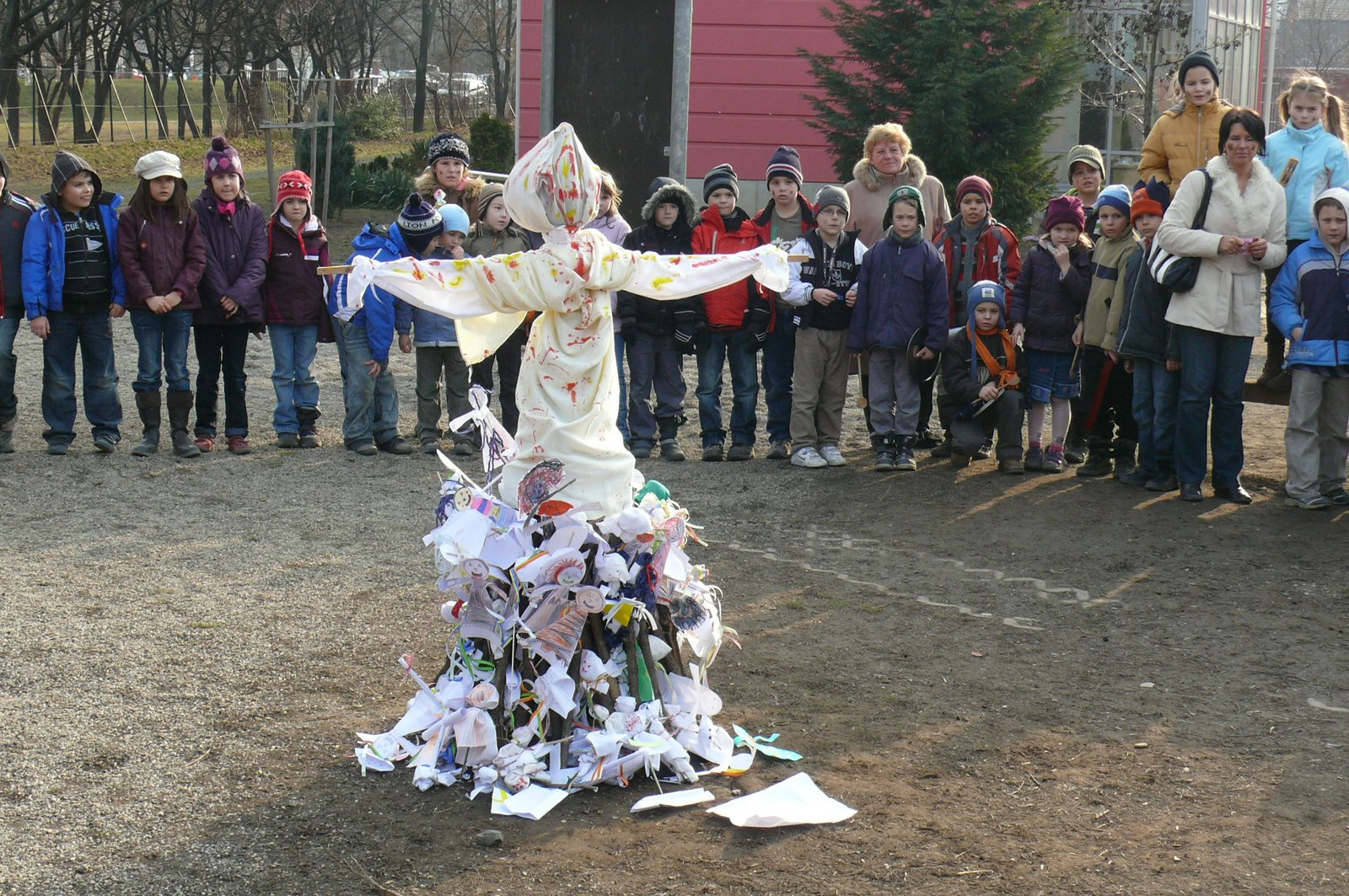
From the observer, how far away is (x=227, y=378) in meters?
9.00

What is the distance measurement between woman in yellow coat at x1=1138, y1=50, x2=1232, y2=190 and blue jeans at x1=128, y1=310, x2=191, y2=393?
586 centimetres

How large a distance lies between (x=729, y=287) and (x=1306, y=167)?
3.30 metres

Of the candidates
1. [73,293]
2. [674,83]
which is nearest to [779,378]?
[73,293]

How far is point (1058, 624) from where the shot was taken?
6.07 meters

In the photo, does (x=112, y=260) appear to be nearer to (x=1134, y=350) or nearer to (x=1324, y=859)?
(x=1134, y=350)

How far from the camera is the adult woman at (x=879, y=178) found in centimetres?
900

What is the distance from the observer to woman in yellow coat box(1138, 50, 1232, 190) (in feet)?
26.7

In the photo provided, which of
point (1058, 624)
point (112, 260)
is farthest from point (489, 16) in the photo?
point (1058, 624)

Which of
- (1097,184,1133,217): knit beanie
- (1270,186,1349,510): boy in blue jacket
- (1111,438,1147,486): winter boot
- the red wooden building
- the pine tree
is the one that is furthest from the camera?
the red wooden building

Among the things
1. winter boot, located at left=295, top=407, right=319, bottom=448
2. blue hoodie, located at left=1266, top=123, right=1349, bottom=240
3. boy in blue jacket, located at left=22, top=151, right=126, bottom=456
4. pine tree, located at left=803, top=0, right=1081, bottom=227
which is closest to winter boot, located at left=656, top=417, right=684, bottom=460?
winter boot, located at left=295, top=407, right=319, bottom=448

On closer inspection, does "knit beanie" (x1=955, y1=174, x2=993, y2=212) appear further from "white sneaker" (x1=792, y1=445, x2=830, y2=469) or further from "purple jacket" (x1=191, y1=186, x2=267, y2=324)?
"purple jacket" (x1=191, y1=186, x2=267, y2=324)

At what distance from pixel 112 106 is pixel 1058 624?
32.2 m

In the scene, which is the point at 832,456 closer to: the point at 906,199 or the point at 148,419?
the point at 906,199

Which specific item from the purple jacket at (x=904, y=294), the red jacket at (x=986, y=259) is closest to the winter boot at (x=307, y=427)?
the purple jacket at (x=904, y=294)
